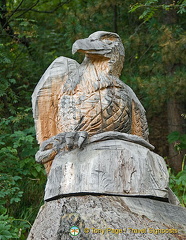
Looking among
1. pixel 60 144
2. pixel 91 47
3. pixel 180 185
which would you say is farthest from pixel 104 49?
pixel 180 185

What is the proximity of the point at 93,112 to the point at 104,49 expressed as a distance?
0.62m

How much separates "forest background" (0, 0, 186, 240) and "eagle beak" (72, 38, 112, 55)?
257 cm

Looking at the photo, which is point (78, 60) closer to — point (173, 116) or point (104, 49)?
point (173, 116)

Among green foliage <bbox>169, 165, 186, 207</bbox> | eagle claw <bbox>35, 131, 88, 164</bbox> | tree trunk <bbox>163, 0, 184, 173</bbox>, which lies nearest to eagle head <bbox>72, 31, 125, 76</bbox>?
eagle claw <bbox>35, 131, 88, 164</bbox>

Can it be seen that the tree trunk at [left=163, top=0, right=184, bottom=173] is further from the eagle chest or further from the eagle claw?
the eagle claw

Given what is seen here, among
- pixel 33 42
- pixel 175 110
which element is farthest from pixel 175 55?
pixel 33 42

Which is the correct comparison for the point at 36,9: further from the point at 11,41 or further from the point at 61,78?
the point at 61,78

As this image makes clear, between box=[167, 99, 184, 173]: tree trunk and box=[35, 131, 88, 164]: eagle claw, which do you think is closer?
box=[35, 131, 88, 164]: eagle claw

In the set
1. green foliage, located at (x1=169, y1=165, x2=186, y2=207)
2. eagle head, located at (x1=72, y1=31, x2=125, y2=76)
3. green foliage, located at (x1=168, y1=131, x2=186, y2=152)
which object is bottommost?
green foliage, located at (x1=169, y1=165, x2=186, y2=207)

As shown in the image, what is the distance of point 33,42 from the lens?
9180 mm

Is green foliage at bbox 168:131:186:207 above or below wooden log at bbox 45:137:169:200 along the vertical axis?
below

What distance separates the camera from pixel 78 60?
26.5 feet

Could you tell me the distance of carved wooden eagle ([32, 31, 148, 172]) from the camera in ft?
13.3

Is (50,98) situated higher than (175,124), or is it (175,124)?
(50,98)
